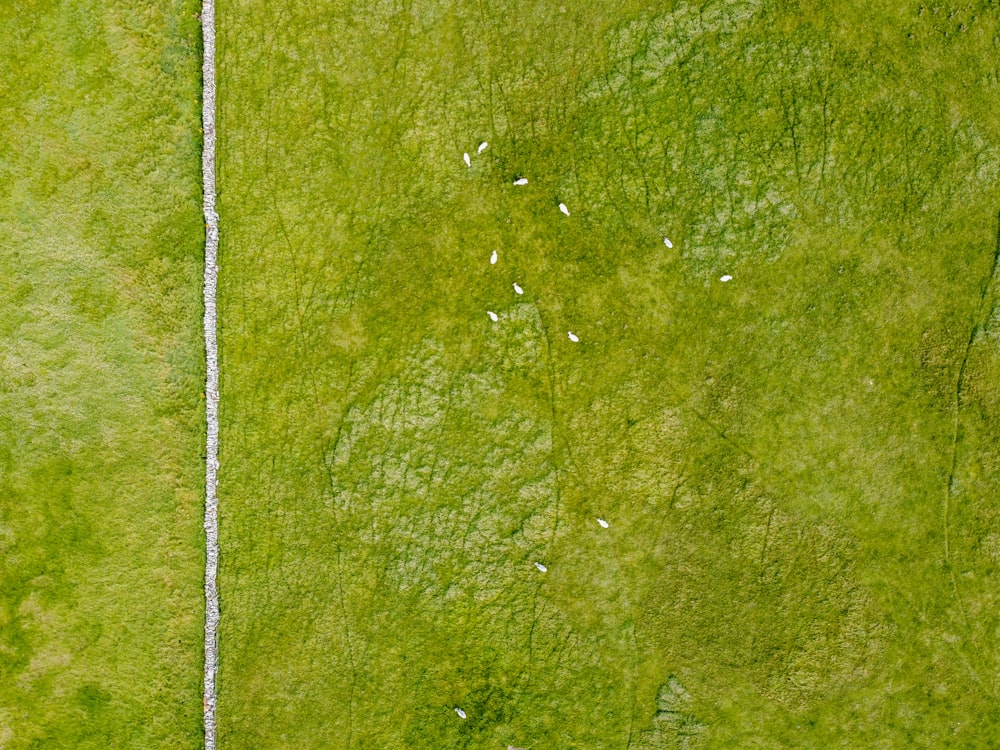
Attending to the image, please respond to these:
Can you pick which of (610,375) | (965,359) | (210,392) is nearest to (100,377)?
(210,392)

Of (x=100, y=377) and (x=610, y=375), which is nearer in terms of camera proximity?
(x=100, y=377)

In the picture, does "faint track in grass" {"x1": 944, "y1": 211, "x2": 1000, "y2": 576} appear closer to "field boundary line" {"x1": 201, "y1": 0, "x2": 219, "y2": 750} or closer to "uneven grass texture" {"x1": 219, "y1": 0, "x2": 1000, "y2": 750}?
"uneven grass texture" {"x1": 219, "y1": 0, "x2": 1000, "y2": 750}

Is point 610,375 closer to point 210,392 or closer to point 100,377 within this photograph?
point 210,392

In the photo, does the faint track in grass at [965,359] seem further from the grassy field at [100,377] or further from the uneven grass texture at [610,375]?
the grassy field at [100,377]

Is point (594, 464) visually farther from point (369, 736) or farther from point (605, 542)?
point (369, 736)

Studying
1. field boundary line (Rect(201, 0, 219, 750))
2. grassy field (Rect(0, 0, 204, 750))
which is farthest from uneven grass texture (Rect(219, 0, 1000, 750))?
grassy field (Rect(0, 0, 204, 750))
